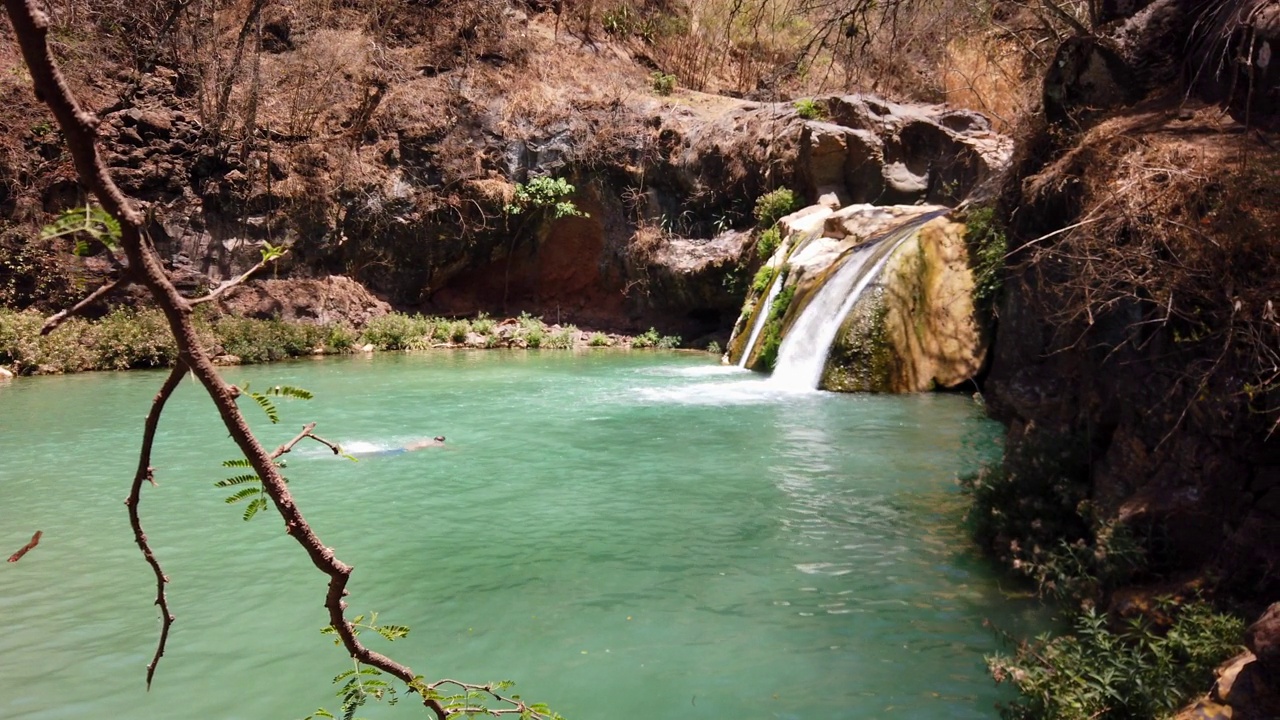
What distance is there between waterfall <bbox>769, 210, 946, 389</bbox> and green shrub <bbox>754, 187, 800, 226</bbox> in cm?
509

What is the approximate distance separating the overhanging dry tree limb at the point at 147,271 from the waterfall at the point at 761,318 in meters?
14.3

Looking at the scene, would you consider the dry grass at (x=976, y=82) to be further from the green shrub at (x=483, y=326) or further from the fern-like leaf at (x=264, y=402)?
the fern-like leaf at (x=264, y=402)

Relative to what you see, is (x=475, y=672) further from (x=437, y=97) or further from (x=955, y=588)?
(x=437, y=97)

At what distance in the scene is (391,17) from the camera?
2355 cm

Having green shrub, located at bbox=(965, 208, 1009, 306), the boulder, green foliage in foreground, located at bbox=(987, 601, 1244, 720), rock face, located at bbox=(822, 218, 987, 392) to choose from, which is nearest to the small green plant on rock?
rock face, located at bbox=(822, 218, 987, 392)

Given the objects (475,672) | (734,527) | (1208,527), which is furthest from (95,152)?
(734,527)

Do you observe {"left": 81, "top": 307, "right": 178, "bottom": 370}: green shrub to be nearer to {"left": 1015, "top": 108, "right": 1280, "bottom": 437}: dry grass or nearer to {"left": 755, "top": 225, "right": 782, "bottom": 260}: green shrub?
{"left": 755, "top": 225, "right": 782, "bottom": 260}: green shrub

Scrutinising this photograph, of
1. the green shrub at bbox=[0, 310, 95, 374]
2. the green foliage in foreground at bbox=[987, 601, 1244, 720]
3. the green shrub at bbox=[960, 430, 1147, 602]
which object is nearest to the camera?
the green foliage in foreground at bbox=[987, 601, 1244, 720]

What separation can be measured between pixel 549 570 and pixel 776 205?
14.9 meters

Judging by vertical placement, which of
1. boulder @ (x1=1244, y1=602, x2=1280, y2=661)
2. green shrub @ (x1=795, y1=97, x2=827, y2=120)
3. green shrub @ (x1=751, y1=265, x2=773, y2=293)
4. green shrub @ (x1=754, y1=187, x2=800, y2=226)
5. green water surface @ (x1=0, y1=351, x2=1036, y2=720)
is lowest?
green water surface @ (x1=0, y1=351, x2=1036, y2=720)

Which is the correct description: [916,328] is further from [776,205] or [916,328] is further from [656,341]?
[656,341]

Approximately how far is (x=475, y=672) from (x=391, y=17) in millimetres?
22796

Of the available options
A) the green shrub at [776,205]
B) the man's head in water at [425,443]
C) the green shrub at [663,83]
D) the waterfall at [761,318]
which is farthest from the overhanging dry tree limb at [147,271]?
the green shrub at [663,83]

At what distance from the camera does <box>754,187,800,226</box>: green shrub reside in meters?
19.1
